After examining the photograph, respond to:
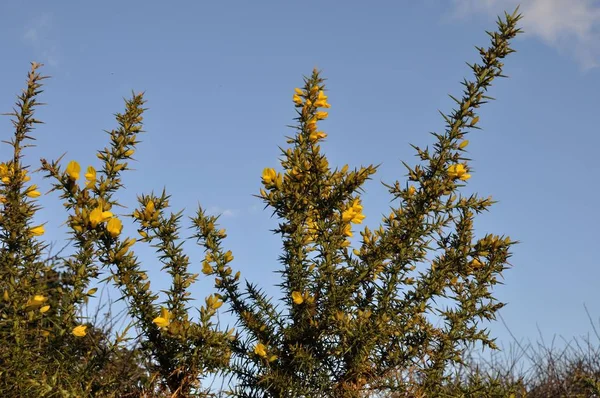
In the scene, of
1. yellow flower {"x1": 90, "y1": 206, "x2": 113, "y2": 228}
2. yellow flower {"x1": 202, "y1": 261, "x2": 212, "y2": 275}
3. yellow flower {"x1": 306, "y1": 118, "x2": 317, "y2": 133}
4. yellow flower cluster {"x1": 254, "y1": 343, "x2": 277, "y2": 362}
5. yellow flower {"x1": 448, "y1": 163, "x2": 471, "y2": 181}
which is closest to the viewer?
yellow flower {"x1": 90, "y1": 206, "x2": 113, "y2": 228}

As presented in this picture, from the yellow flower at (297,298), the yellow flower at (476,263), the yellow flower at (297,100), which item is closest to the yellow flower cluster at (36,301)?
the yellow flower at (297,298)

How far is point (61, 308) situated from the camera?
3.37 metres

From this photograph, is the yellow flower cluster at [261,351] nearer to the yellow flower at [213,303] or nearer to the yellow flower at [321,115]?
the yellow flower at [213,303]

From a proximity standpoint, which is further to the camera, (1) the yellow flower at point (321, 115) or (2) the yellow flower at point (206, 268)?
(1) the yellow flower at point (321, 115)

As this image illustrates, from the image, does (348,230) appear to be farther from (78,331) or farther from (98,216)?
(78,331)

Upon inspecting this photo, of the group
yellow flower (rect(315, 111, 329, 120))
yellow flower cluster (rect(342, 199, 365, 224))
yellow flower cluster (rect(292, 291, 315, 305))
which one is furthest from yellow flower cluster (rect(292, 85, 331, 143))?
yellow flower cluster (rect(292, 291, 315, 305))

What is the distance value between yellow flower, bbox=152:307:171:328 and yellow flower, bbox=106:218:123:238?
18.6 inches

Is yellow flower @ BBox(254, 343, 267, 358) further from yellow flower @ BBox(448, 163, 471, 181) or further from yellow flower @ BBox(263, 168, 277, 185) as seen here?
yellow flower @ BBox(448, 163, 471, 181)

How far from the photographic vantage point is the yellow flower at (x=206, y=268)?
352 cm

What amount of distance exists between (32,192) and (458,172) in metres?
2.46

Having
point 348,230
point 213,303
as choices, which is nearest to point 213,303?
point 213,303

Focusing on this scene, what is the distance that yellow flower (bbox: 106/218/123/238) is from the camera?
3125 millimetres

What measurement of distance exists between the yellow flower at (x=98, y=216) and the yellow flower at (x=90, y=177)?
0.66 ft

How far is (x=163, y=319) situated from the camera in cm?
317
